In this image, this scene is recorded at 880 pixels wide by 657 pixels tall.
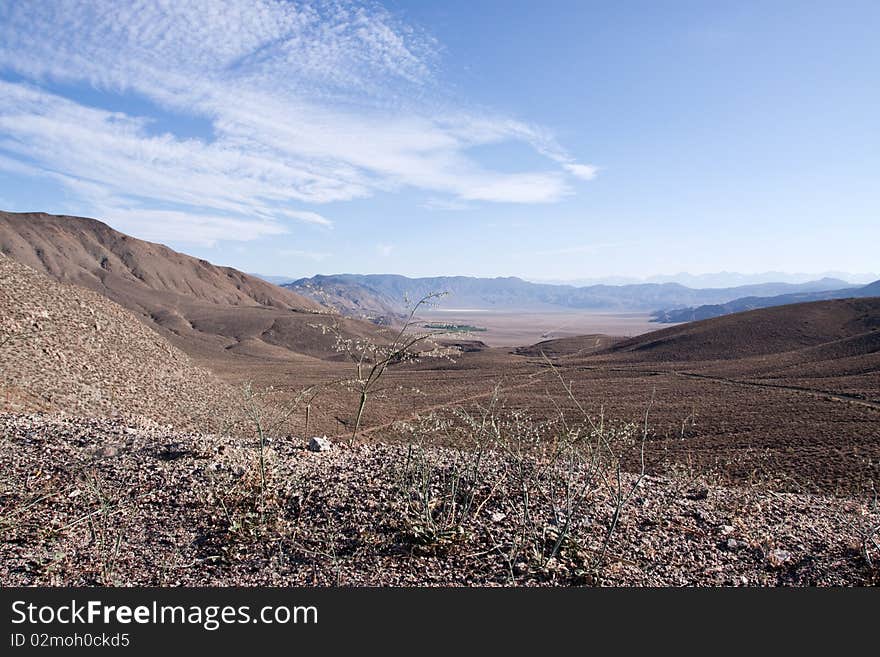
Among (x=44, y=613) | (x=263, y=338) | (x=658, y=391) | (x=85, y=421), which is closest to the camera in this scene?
(x=44, y=613)

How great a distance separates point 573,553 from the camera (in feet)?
14.0

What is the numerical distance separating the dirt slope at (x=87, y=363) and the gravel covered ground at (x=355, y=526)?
695 centimetres

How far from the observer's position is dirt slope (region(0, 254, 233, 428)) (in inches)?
508

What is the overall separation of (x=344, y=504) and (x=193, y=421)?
1160cm

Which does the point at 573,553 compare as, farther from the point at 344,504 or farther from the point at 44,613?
the point at 44,613

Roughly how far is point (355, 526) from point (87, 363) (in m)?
14.6

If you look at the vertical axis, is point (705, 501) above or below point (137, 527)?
below

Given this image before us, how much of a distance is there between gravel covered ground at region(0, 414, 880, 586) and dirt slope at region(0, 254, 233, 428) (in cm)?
695

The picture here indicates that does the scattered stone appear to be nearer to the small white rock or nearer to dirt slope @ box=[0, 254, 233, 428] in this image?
the small white rock

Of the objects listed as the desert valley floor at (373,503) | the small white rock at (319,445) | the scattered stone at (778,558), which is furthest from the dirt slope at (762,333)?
the small white rock at (319,445)

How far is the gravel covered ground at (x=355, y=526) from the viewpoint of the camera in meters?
3.96

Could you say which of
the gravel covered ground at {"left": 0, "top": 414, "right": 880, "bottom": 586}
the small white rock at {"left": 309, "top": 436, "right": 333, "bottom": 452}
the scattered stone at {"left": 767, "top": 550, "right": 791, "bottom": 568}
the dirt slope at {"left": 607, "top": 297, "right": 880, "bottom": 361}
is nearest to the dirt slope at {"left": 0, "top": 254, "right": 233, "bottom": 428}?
the gravel covered ground at {"left": 0, "top": 414, "right": 880, "bottom": 586}

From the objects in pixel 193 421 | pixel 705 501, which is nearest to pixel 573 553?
pixel 705 501

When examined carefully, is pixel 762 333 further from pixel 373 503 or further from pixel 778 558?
pixel 373 503
